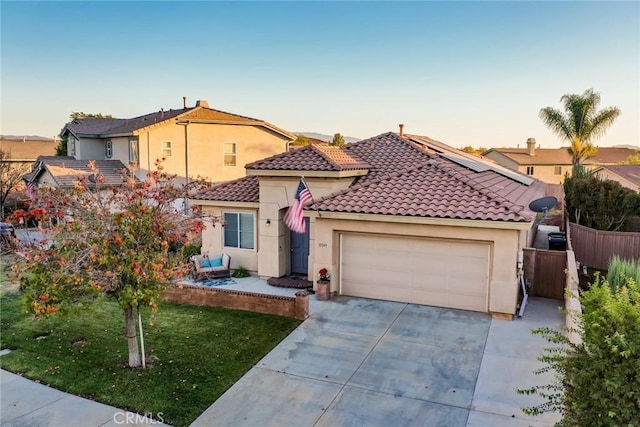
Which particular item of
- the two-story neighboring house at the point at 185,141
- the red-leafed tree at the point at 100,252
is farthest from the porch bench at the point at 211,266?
the two-story neighboring house at the point at 185,141

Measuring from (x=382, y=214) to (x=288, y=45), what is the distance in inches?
630

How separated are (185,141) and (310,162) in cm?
1402

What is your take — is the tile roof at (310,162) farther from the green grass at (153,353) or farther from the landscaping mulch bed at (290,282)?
the green grass at (153,353)

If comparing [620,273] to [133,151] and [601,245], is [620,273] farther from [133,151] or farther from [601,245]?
[133,151]

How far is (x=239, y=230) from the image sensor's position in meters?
17.4

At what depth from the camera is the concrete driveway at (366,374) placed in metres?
8.06

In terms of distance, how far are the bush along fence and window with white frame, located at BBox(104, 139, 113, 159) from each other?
60.7ft

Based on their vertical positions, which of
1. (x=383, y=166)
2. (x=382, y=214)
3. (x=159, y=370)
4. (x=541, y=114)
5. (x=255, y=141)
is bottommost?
(x=159, y=370)

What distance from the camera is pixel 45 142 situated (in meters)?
56.1

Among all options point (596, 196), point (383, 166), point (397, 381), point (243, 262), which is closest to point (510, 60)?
point (596, 196)

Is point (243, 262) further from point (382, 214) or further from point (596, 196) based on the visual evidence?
point (596, 196)

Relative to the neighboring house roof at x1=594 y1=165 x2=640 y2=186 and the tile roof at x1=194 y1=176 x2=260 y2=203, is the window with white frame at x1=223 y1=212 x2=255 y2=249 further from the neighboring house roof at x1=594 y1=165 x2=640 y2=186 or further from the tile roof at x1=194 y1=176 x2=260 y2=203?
the neighboring house roof at x1=594 y1=165 x2=640 y2=186

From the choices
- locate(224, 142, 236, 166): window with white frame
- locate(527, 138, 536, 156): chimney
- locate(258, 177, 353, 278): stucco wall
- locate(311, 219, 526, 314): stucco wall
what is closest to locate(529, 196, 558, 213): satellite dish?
locate(311, 219, 526, 314): stucco wall

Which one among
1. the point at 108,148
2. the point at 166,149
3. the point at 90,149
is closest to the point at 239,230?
the point at 166,149
